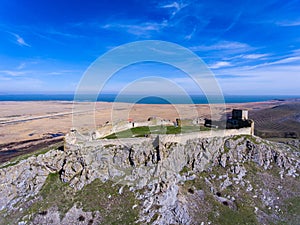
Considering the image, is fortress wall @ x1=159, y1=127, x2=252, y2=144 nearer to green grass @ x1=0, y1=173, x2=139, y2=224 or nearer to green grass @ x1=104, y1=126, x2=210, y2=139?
green grass @ x1=104, y1=126, x2=210, y2=139

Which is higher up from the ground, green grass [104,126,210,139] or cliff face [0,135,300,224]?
green grass [104,126,210,139]

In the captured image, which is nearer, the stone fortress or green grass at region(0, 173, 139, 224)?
green grass at region(0, 173, 139, 224)

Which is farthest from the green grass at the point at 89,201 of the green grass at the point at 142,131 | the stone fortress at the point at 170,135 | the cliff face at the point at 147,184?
the green grass at the point at 142,131

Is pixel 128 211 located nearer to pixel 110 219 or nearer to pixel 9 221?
pixel 110 219

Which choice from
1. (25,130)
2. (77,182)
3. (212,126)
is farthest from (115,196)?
(25,130)

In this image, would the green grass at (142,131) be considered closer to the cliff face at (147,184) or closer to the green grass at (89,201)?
the cliff face at (147,184)

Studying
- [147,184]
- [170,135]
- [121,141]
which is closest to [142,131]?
[170,135]

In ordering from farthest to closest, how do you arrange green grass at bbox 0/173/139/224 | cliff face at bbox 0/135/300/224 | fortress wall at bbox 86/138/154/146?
1. fortress wall at bbox 86/138/154/146
2. cliff face at bbox 0/135/300/224
3. green grass at bbox 0/173/139/224

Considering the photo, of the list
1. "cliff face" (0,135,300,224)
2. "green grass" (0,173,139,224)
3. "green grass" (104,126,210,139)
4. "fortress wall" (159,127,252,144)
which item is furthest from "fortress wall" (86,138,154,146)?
"green grass" (0,173,139,224)

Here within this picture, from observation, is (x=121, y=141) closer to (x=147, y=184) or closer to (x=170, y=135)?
(x=147, y=184)
